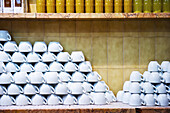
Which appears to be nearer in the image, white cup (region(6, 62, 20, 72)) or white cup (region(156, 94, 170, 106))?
white cup (region(156, 94, 170, 106))

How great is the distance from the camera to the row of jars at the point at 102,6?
2.06m

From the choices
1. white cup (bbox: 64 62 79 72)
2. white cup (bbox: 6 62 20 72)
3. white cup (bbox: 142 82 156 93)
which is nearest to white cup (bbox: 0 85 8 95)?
white cup (bbox: 6 62 20 72)

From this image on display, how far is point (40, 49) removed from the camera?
83.0 inches

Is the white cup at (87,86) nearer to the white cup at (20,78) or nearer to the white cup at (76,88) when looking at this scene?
the white cup at (76,88)

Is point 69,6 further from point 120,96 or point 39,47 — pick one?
point 120,96

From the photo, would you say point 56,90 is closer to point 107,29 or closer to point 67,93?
point 67,93

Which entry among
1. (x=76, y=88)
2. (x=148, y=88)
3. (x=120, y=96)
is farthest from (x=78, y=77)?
(x=148, y=88)

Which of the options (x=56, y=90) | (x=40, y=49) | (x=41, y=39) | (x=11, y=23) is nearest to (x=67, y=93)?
(x=56, y=90)

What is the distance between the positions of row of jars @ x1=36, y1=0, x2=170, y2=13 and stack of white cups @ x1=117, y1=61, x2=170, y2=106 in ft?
1.44

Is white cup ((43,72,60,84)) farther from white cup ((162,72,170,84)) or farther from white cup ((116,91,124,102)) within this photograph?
white cup ((162,72,170,84))

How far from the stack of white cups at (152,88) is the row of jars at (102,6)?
0.44 meters

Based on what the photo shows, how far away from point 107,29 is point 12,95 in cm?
97

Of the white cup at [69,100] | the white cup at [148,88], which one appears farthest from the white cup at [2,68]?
the white cup at [148,88]

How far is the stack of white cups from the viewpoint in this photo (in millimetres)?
1914
